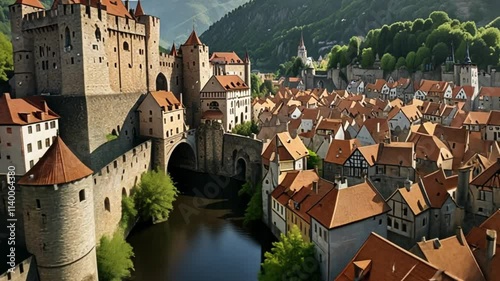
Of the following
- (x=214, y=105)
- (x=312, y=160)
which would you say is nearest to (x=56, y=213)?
(x=312, y=160)

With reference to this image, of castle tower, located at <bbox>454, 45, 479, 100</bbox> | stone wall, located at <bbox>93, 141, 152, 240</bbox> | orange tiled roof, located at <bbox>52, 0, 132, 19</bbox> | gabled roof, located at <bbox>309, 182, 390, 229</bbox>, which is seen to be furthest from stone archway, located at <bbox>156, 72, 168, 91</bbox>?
castle tower, located at <bbox>454, 45, 479, 100</bbox>

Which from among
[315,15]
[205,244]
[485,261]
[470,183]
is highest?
[315,15]

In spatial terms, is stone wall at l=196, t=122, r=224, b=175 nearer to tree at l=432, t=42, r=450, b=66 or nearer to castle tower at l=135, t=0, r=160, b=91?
castle tower at l=135, t=0, r=160, b=91

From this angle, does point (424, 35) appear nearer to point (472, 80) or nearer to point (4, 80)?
point (472, 80)

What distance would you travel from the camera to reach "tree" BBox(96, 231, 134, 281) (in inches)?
1097

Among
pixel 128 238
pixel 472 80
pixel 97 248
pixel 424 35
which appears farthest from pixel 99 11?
pixel 424 35

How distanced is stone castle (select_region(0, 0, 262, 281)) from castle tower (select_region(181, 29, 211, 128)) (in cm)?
12

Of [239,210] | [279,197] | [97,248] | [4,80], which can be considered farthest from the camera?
[4,80]

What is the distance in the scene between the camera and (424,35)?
9400 cm

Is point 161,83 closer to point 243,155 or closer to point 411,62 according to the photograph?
point 243,155

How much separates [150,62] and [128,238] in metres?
23.5

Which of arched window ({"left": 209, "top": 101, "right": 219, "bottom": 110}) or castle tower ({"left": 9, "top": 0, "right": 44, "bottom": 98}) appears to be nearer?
castle tower ({"left": 9, "top": 0, "right": 44, "bottom": 98})

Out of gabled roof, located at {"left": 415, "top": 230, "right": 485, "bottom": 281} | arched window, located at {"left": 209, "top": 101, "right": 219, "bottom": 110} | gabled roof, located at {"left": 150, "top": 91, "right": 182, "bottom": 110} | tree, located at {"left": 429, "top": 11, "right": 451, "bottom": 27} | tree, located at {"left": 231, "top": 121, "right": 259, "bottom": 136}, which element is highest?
tree, located at {"left": 429, "top": 11, "right": 451, "bottom": 27}

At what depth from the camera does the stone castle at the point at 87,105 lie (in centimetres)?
2359
